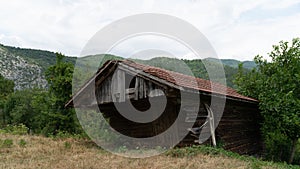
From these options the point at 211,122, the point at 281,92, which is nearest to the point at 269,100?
the point at 281,92

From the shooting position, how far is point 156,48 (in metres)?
10.5

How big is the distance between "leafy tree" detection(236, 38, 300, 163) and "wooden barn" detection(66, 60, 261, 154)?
146cm

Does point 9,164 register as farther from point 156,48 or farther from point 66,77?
point 66,77

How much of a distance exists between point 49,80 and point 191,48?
13381 mm

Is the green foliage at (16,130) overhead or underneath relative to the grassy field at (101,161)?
underneath

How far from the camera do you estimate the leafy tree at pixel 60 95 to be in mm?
19884

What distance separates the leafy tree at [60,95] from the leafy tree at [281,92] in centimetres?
1203

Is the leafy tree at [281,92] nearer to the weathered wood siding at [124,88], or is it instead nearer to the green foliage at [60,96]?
the weathered wood siding at [124,88]

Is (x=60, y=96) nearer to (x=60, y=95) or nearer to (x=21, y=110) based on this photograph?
(x=60, y=95)

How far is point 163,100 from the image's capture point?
10.8 m

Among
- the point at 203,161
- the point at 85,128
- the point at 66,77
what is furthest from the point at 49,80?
the point at 203,161

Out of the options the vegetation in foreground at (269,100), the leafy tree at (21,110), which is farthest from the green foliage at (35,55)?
the vegetation in foreground at (269,100)

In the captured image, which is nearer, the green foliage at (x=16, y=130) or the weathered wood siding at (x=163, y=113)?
the weathered wood siding at (x=163, y=113)

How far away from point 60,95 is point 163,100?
11.9 m
